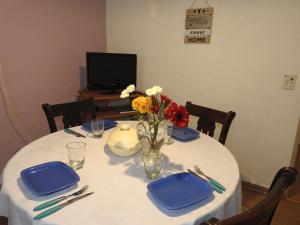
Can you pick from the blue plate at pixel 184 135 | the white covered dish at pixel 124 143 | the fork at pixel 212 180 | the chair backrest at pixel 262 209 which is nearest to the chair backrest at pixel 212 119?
the blue plate at pixel 184 135

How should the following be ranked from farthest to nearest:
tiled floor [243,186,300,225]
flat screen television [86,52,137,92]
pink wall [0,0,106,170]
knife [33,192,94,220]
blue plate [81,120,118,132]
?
flat screen television [86,52,137,92] < pink wall [0,0,106,170] < tiled floor [243,186,300,225] < blue plate [81,120,118,132] < knife [33,192,94,220]

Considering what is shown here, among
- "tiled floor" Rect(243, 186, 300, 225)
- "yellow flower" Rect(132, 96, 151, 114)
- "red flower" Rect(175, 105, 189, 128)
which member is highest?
"yellow flower" Rect(132, 96, 151, 114)

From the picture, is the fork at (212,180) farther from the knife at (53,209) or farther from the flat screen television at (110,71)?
the flat screen television at (110,71)

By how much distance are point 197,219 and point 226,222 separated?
0.22m

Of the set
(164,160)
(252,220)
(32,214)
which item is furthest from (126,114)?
(252,220)

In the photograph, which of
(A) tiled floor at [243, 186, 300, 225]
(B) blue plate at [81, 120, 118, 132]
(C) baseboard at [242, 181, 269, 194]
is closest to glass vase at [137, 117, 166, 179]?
(B) blue plate at [81, 120, 118, 132]

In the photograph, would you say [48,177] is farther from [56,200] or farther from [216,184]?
[216,184]

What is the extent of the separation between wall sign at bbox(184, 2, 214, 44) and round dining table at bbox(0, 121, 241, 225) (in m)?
1.30

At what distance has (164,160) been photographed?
51.7 inches

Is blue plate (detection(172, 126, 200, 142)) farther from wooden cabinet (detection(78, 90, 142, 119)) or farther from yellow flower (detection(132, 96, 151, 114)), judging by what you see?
wooden cabinet (detection(78, 90, 142, 119))

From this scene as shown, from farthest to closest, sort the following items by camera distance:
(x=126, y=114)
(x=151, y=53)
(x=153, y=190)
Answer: (x=151, y=53)
(x=126, y=114)
(x=153, y=190)

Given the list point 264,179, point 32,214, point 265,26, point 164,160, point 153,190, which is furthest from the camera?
point 264,179

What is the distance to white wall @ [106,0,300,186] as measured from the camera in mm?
2107

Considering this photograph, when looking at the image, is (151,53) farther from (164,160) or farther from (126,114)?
(164,160)
